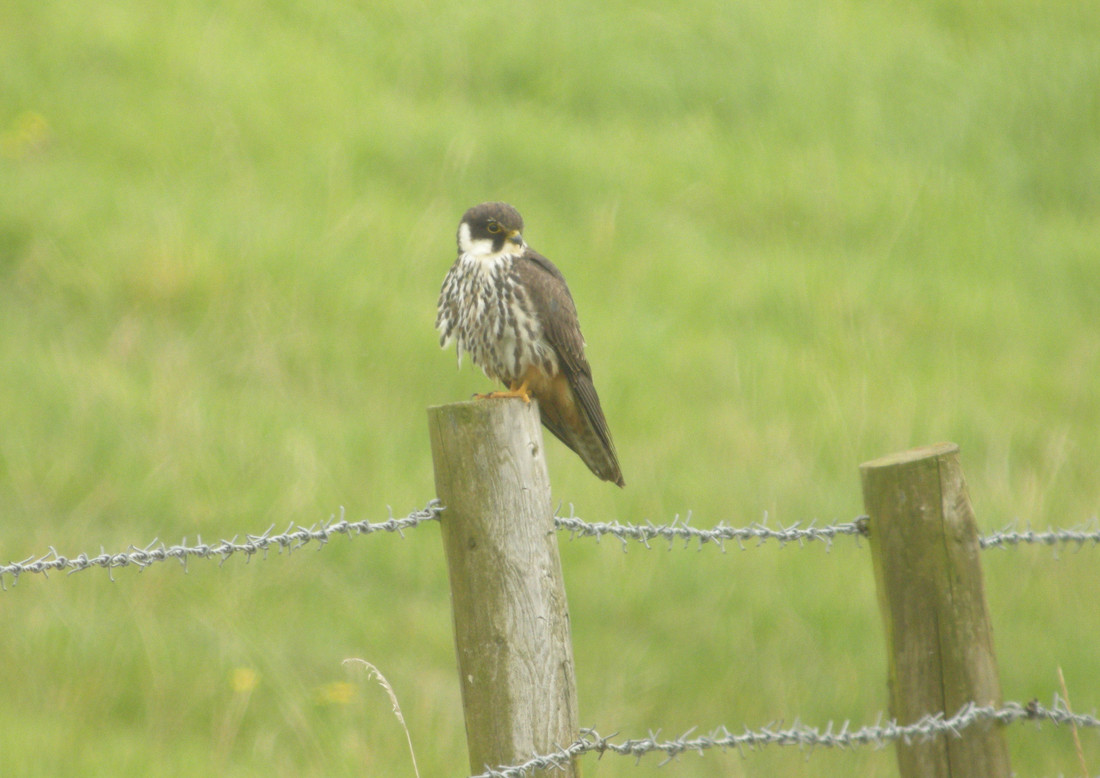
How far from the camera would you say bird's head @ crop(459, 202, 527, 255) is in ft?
14.6

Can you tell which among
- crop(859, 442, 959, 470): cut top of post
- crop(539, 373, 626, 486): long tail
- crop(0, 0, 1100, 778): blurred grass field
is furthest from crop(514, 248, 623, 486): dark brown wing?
crop(859, 442, 959, 470): cut top of post

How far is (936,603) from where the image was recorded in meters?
2.55

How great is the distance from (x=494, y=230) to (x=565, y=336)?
0.51 m

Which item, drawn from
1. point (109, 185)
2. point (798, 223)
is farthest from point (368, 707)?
point (798, 223)

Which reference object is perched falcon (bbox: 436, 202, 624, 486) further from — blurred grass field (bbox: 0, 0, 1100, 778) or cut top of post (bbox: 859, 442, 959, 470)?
cut top of post (bbox: 859, 442, 959, 470)

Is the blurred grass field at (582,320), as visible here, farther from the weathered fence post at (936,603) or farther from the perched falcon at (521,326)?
the weathered fence post at (936,603)

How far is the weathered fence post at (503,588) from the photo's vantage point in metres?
2.35

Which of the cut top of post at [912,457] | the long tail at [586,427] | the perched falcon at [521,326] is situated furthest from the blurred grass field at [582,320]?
the cut top of post at [912,457]

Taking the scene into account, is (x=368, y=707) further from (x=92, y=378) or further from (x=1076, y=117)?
(x=1076, y=117)

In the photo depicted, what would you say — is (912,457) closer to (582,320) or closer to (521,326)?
(521,326)

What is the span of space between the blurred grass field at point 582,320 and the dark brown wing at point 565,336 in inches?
47.2

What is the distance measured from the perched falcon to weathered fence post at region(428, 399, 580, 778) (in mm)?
1785

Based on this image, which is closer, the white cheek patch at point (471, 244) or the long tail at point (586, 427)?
the long tail at point (586, 427)

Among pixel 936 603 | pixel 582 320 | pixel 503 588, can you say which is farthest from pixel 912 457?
pixel 582 320
